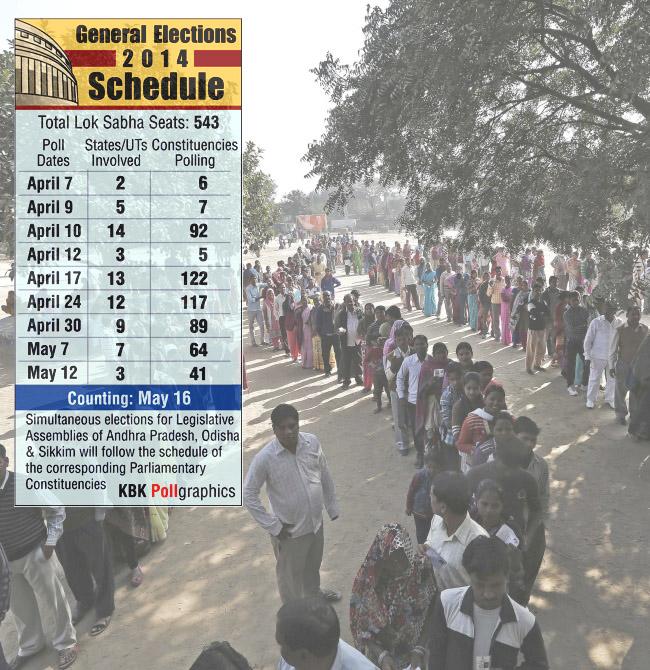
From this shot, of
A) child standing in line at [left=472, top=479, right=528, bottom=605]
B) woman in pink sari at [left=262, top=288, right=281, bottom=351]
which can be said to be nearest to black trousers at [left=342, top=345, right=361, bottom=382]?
woman in pink sari at [left=262, top=288, right=281, bottom=351]

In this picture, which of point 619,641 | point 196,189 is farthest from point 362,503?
point 196,189

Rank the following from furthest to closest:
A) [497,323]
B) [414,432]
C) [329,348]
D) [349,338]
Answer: [497,323], [329,348], [349,338], [414,432]

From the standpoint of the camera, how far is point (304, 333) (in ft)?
41.7

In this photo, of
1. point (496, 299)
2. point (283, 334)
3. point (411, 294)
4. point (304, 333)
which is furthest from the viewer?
point (411, 294)

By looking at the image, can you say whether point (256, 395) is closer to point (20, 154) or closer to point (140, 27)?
point (20, 154)

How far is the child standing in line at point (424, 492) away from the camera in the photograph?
14.3 ft

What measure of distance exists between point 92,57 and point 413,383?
14.6ft

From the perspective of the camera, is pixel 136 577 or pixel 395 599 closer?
pixel 395 599

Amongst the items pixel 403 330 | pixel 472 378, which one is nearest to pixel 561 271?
pixel 403 330

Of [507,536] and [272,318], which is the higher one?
[272,318]

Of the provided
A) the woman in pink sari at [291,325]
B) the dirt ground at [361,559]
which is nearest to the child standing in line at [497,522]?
the dirt ground at [361,559]

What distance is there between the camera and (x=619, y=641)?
13.6 ft

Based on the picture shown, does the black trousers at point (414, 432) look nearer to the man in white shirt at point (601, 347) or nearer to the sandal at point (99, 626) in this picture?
the man in white shirt at point (601, 347)

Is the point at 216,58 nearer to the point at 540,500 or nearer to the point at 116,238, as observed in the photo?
the point at 116,238
